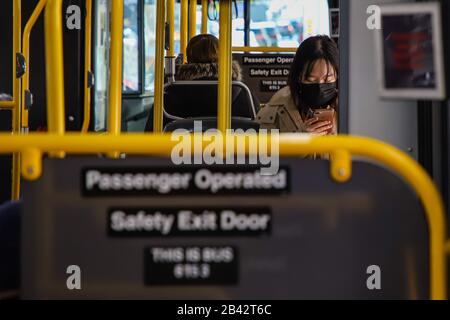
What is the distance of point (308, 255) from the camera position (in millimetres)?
1368

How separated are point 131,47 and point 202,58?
476 cm

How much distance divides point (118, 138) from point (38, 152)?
14 cm

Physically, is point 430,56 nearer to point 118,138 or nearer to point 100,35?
point 118,138

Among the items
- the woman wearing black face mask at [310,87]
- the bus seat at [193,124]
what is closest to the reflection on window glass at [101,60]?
the bus seat at [193,124]

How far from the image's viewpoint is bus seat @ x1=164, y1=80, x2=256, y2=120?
169 inches

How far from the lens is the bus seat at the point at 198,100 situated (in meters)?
4.30

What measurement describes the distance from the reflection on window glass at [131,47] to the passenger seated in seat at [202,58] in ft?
14.4

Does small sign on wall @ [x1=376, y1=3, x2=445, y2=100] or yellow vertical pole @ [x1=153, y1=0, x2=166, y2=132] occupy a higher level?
yellow vertical pole @ [x1=153, y1=0, x2=166, y2=132]

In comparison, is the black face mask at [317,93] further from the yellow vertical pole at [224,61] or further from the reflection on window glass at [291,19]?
the reflection on window glass at [291,19]

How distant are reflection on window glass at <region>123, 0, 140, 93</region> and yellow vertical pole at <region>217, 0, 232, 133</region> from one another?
701 cm

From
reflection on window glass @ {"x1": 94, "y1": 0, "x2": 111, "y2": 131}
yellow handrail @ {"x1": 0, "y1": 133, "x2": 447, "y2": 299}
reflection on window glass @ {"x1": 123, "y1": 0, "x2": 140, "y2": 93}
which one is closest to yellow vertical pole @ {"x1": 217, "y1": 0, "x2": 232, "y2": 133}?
yellow handrail @ {"x1": 0, "y1": 133, "x2": 447, "y2": 299}

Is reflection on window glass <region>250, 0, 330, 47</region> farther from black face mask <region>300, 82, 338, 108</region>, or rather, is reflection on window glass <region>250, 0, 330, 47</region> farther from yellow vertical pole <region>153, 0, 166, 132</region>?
black face mask <region>300, 82, 338, 108</region>

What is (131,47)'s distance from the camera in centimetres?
925

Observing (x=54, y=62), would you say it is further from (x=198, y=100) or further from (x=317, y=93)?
(x=198, y=100)
